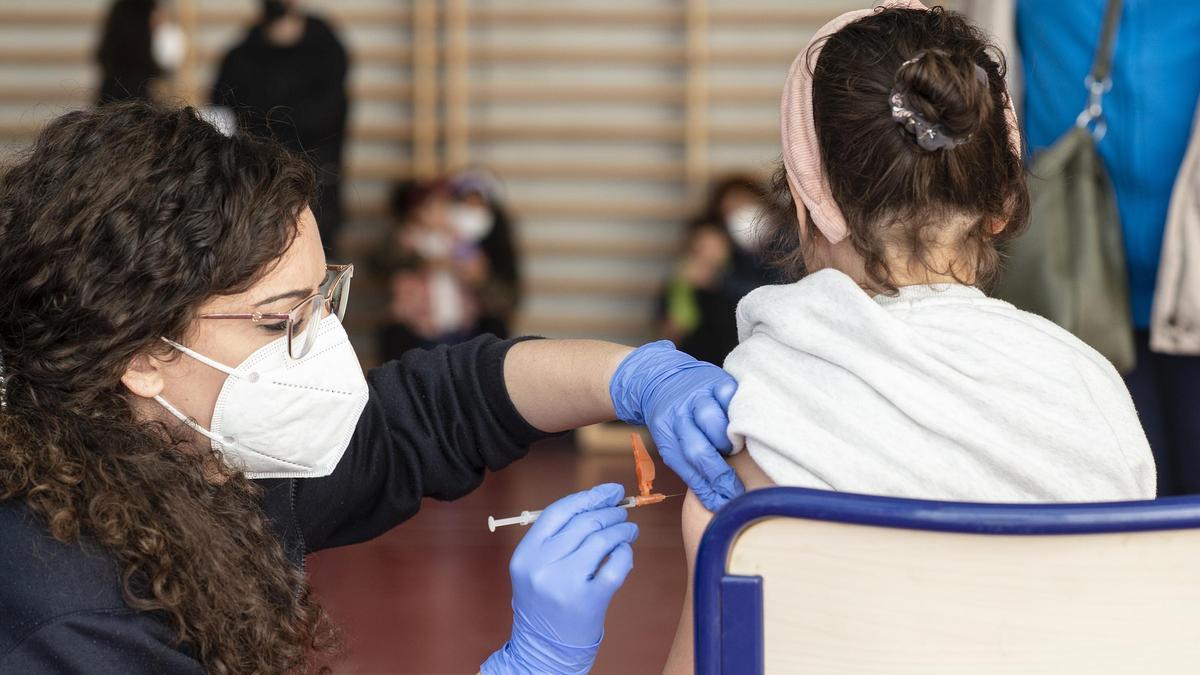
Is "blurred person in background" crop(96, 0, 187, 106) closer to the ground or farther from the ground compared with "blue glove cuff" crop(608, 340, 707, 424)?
closer to the ground

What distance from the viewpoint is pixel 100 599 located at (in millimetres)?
1008

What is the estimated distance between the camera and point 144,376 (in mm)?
1157

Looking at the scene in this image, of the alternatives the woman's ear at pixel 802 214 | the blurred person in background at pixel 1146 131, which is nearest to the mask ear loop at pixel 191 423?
the woman's ear at pixel 802 214

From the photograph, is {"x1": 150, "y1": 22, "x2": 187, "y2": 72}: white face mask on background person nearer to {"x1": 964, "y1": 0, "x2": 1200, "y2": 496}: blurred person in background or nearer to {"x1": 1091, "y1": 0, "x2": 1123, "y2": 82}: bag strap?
{"x1": 964, "y1": 0, "x2": 1200, "y2": 496}: blurred person in background

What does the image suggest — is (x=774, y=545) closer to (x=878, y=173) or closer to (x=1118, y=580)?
(x=1118, y=580)

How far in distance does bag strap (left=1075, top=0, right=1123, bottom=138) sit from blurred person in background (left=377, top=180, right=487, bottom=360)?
9.19ft

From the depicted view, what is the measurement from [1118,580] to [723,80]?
4.42m

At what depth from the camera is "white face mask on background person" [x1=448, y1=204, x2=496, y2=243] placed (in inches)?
175

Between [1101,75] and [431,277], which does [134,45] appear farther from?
[1101,75]

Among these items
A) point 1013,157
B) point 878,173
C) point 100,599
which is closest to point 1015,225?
point 1013,157

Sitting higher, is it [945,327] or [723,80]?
[945,327]

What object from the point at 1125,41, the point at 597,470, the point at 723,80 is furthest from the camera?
the point at 723,80

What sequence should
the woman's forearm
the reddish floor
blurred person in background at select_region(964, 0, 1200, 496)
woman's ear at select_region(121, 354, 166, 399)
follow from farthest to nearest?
the reddish floor, blurred person in background at select_region(964, 0, 1200, 496), the woman's forearm, woman's ear at select_region(121, 354, 166, 399)

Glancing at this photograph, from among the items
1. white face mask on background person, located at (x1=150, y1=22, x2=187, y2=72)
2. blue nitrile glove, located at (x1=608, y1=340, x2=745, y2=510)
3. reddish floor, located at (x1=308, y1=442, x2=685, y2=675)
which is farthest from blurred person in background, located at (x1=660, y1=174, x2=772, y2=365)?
blue nitrile glove, located at (x1=608, y1=340, x2=745, y2=510)
